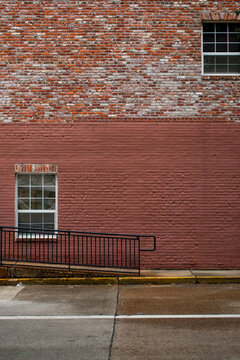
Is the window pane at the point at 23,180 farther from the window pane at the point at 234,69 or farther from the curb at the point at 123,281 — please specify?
the window pane at the point at 234,69

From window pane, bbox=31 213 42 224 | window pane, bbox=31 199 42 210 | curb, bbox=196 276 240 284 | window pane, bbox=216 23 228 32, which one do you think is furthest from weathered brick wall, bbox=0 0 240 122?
curb, bbox=196 276 240 284

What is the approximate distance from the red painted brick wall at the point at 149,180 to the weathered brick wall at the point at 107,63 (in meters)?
0.46

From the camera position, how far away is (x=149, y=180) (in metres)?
12.3

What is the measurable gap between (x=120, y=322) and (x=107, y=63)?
7.74 metres

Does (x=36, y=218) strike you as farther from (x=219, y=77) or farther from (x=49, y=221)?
(x=219, y=77)

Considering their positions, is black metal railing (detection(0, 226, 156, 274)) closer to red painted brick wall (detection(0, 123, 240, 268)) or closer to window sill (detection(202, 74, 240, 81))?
red painted brick wall (detection(0, 123, 240, 268))

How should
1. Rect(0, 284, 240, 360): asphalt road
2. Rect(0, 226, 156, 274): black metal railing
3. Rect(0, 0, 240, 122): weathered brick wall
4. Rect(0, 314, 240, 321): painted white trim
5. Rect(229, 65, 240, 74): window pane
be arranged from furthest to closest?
Rect(229, 65, 240, 74): window pane, Rect(0, 0, 240, 122): weathered brick wall, Rect(0, 226, 156, 274): black metal railing, Rect(0, 314, 240, 321): painted white trim, Rect(0, 284, 240, 360): asphalt road

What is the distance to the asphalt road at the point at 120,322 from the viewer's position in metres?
5.78

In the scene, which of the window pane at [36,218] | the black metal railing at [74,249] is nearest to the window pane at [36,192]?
the window pane at [36,218]

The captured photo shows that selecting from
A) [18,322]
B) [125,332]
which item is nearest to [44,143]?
[18,322]

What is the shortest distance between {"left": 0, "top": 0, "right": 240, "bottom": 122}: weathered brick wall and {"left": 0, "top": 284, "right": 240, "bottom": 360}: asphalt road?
5.00 m

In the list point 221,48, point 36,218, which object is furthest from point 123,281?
point 221,48

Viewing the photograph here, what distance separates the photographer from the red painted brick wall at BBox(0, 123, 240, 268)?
12.3 meters

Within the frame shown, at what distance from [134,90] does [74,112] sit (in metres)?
1.81
